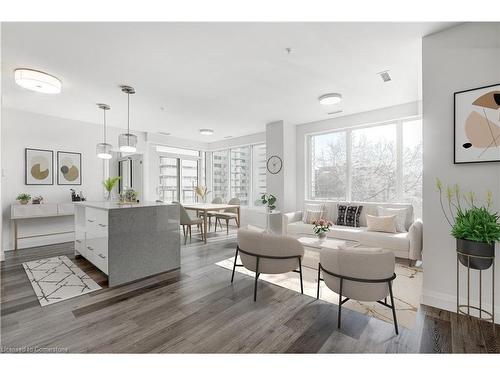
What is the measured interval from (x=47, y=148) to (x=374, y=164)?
21.4 feet

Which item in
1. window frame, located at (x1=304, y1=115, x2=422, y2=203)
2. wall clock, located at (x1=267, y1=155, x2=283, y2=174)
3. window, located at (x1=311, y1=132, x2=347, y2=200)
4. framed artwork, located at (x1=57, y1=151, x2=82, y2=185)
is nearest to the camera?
window frame, located at (x1=304, y1=115, x2=422, y2=203)

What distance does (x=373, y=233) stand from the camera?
3.67 meters

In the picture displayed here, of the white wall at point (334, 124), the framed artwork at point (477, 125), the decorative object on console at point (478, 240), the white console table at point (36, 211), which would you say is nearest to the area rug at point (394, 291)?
the decorative object on console at point (478, 240)

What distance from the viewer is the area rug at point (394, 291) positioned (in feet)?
6.80

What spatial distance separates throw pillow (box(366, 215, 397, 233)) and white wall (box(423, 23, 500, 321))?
1548 millimetres

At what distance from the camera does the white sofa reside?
329 cm

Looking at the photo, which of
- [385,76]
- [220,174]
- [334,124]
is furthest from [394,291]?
[220,174]

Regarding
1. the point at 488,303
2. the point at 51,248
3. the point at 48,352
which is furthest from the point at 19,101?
the point at 488,303

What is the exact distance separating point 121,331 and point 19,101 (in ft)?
14.3

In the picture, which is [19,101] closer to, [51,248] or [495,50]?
[51,248]

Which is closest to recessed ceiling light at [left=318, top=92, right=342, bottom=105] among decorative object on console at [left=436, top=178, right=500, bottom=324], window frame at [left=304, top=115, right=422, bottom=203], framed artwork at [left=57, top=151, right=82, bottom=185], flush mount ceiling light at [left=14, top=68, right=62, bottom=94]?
window frame at [left=304, top=115, right=422, bottom=203]

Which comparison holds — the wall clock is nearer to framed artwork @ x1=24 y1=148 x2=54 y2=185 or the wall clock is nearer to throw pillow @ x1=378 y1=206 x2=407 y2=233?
throw pillow @ x1=378 y1=206 x2=407 y2=233

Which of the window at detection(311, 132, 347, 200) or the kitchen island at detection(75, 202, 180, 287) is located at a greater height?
the window at detection(311, 132, 347, 200)

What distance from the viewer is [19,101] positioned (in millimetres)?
3859
